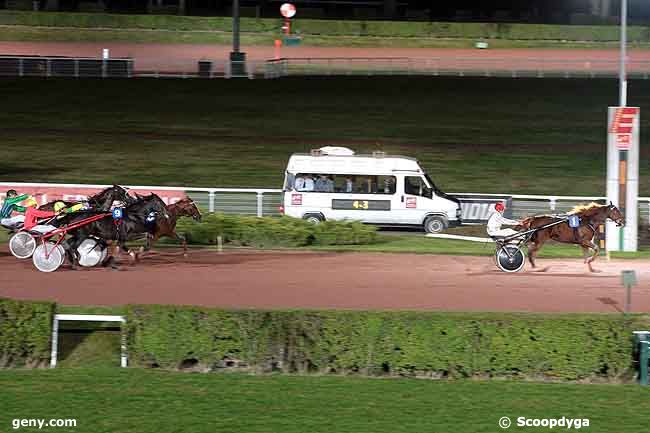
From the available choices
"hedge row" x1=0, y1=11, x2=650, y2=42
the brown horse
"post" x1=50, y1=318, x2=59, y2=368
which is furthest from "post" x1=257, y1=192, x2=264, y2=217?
"hedge row" x1=0, y1=11, x2=650, y2=42

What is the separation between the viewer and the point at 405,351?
37.0 ft

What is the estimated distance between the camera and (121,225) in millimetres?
17000

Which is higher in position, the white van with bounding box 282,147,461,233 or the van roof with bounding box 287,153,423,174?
the van roof with bounding box 287,153,423,174

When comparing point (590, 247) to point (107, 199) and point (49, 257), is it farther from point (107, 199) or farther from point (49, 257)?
point (49, 257)

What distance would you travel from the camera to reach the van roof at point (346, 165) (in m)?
22.6

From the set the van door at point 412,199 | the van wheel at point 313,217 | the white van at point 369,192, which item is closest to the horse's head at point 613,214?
the white van at point 369,192

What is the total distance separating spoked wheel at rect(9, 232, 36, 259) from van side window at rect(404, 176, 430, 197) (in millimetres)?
7925

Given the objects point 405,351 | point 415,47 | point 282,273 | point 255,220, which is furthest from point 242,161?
point 415,47

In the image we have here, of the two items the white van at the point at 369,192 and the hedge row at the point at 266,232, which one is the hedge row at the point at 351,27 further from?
the hedge row at the point at 266,232

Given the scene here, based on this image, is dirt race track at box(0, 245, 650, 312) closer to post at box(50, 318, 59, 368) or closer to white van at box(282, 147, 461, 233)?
post at box(50, 318, 59, 368)

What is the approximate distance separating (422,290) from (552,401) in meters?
5.56

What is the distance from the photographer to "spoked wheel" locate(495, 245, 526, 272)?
1722 cm

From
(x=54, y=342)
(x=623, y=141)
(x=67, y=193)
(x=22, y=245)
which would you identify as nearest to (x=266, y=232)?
(x=67, y=193)

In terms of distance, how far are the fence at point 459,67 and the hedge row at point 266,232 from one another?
948 inches
